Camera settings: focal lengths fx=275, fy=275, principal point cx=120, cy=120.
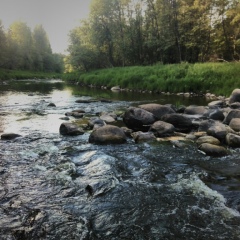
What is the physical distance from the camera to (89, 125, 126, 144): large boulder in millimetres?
8000

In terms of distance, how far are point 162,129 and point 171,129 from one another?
0.31 meters

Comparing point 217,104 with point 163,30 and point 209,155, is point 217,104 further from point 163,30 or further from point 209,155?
point 163,30

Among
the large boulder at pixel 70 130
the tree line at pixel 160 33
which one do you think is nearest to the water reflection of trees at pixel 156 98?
the large boulder at pixel 70 130

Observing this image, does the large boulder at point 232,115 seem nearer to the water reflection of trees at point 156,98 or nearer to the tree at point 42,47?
the water reflection of trees at point 156,98

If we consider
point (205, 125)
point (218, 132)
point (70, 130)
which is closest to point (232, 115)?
point (205, 125)

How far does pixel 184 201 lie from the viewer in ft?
14.9

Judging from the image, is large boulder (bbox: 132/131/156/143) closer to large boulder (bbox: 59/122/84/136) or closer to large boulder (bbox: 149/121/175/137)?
large boulder (bbox: 149/121/175/137)

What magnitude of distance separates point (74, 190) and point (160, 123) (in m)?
4.81

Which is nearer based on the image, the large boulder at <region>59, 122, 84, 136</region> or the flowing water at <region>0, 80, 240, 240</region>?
the flowing water at <region>0, 80, 240, 240</region>

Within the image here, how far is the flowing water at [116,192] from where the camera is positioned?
12.5 ft

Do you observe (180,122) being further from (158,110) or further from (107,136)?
(107,136)

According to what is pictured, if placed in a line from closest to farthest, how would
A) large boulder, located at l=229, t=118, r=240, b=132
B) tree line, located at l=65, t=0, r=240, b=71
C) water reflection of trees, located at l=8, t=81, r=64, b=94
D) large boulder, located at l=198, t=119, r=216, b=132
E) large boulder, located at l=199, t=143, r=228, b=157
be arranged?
large boulder, located at l=199, t=143, r=228, b=157 < large boulder, located at l=198, t=119, r=216, b=132 < large boulder, located at l=229, t=118, r=240, b=132 < water reflection of trees, located at l=8, t=81, r=64, b=94 < tree line, located at l=65, t=0, r=240, b=71

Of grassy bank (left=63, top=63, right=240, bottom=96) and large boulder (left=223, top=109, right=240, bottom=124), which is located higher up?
grassy bank (left=63, top=63, right=240, bottom=96)

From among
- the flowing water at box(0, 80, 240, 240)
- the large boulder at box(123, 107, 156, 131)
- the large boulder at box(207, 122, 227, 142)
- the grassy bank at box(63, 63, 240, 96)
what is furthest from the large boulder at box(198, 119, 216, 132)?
the grassy bank at box(63, 63, 240, 96)
